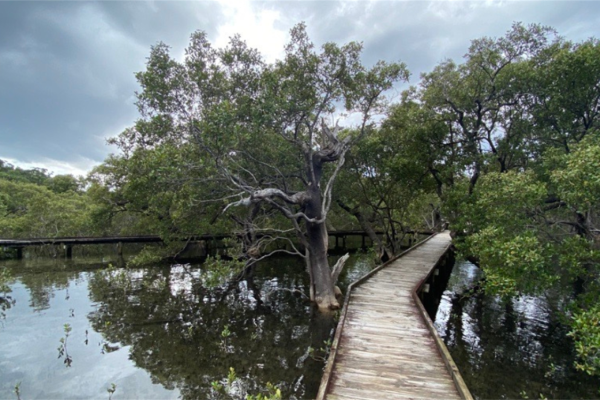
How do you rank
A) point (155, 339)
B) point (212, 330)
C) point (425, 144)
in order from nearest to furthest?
point (155, 339), point (212, 330), point (425, 144)

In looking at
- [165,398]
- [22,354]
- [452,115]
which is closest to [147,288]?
[22,354]

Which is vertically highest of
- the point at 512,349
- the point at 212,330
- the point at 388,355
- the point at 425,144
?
the point at 425,144

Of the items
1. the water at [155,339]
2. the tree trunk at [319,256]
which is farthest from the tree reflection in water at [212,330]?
the tree trunk at [319,256]

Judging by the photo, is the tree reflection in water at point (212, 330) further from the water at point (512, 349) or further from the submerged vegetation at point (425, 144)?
the water at point (512, 349)

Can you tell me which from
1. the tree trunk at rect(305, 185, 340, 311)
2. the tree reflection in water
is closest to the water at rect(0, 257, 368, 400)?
the tree reflection in water

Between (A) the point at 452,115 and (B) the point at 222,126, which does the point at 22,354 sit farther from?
(A) the point at 452,115

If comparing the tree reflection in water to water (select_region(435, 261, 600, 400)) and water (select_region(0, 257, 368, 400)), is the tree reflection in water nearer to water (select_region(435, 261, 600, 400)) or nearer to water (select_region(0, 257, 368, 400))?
water (select_region(0, 257, 368, 400))

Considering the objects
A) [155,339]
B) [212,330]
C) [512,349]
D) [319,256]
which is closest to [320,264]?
[319,256]

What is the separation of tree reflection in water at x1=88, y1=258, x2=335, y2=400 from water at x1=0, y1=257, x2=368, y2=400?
3cm

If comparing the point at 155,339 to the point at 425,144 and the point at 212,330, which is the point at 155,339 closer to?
the point at 212,330

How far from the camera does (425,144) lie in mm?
12391

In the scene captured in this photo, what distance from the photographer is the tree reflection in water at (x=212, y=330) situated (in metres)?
6.54

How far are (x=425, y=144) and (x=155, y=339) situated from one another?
1161 cm

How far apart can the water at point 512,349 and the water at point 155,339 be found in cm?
353
